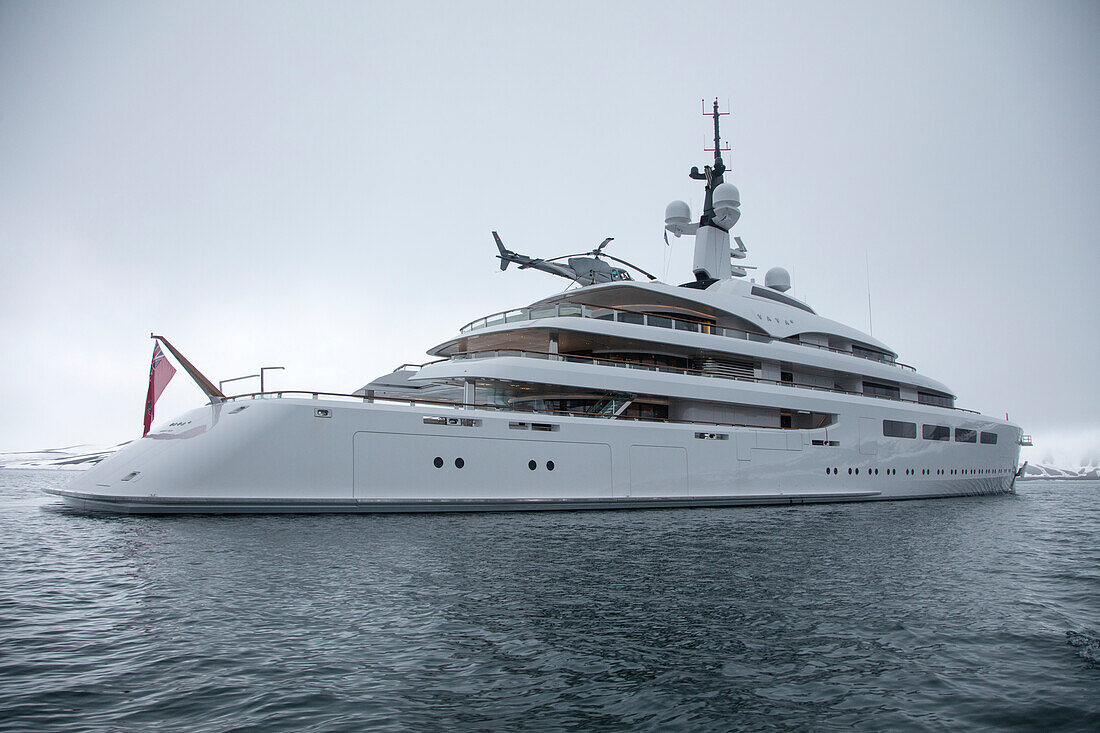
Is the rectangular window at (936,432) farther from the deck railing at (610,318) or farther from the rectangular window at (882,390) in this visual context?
the deck railing at (610,318)

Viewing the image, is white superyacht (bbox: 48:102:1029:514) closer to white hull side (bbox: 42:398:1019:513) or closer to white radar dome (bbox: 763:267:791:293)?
A: white hull side (bbox: 42:398:1019:513)

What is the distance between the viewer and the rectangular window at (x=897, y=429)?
25625 mm

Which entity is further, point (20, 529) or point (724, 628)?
point (20, 529)

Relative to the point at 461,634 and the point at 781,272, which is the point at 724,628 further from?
the point at 781,272

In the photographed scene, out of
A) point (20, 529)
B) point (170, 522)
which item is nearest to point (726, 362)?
point (170, 522)

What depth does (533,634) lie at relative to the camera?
627 cm

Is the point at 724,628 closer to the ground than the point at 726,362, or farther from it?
closer to the ground

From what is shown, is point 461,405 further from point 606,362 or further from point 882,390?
point 882,390

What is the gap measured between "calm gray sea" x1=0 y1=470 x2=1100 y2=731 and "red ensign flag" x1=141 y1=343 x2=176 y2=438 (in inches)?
293

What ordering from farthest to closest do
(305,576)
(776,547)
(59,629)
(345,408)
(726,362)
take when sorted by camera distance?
(726,362) → (345,408) → (776,547) → (305,576) → (59,629)

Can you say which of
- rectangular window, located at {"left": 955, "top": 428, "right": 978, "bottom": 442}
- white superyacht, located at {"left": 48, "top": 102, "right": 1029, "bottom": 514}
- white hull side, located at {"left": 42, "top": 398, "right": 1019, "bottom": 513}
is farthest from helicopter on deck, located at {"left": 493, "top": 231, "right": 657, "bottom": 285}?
rectangular window, located at {"left": 955, "top": 428, "right": 978, "bottom": 442}

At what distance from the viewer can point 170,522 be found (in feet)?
43.8

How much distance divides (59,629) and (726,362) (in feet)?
67.1

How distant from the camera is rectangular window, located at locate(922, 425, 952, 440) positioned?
27047mm
